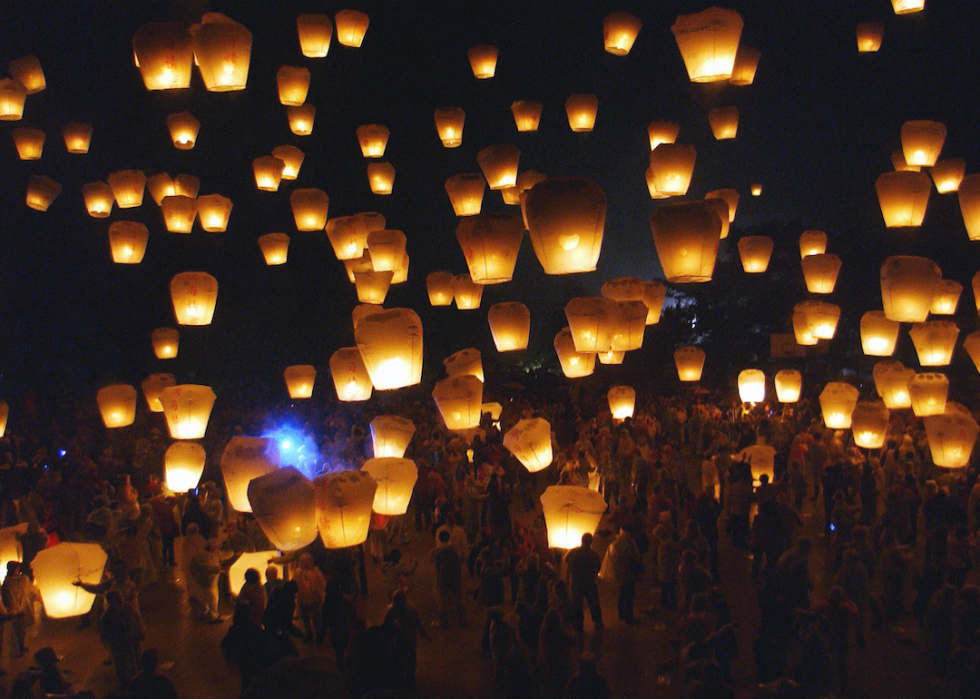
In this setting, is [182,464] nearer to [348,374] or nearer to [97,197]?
[348,374]

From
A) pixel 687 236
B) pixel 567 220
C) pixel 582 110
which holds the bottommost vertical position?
pixel 567 220

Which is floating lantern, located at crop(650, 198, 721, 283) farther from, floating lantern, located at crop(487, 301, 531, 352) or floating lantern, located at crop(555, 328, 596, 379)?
floating lantern, located at crop(555, 328, 596, 379)

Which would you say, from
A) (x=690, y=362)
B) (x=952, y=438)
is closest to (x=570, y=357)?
(x=690, y=362)

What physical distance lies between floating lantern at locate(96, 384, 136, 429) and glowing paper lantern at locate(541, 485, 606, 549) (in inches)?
313

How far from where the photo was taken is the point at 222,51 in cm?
876

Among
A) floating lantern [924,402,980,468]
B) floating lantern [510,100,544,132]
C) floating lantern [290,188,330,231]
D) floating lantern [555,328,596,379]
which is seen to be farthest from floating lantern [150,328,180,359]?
floating lantern [924,402,980,468]

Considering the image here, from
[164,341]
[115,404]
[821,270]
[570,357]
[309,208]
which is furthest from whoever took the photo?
[164,341]

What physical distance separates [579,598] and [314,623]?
242 centimetres

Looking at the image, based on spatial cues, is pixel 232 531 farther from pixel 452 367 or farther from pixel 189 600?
pixel 452 367

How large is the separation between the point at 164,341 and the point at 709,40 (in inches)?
478

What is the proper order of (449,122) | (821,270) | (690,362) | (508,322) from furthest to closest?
(690,362)
(449,122)
(821,270)
(508,322)

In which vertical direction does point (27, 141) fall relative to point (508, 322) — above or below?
above

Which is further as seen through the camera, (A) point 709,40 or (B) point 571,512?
(A) point 709,40

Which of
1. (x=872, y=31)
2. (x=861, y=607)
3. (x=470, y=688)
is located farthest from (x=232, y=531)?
(x=872, y=31)
